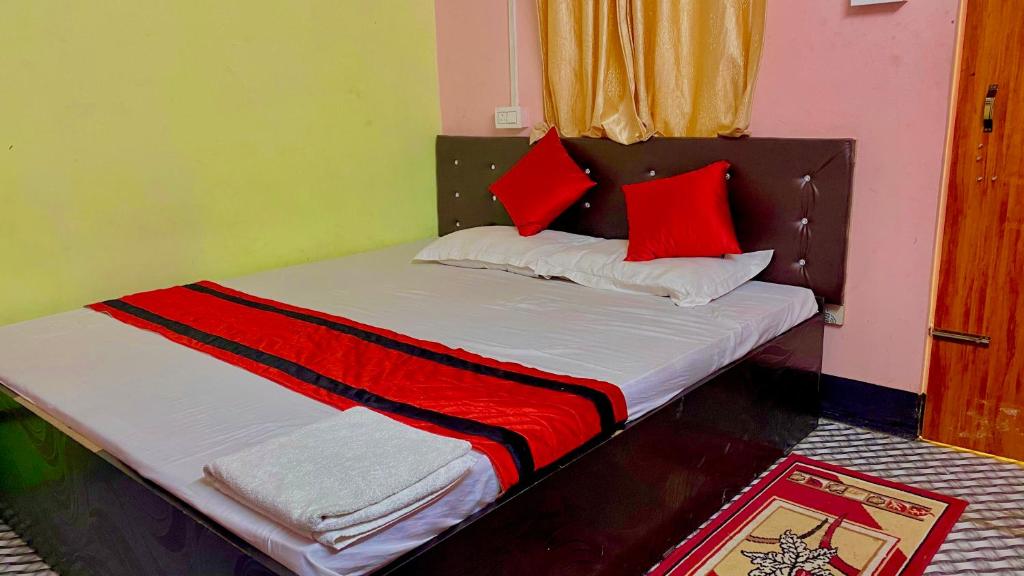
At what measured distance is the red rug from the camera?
1.97 m

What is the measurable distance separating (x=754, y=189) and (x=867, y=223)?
402 mm

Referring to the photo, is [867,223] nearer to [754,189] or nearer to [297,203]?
[754,189]

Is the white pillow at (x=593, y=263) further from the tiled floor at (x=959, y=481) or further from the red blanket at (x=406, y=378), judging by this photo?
the red blanket at (x=406, y=378)

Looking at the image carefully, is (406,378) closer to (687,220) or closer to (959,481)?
(687,220)

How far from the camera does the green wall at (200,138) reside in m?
2.61

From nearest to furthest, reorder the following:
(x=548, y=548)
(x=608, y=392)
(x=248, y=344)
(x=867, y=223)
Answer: (x=548, y=548) → (x=608, y=392) → (x=248, y=344) → (x=867, y=223)

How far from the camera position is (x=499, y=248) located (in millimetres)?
3121

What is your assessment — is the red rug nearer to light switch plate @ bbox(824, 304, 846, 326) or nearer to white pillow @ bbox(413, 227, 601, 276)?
light switch plate @ bbox(824, 304, 846, 326)

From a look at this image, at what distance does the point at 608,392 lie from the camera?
Result: 70.9 inches

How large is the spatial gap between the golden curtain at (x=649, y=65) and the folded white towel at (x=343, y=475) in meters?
1.91

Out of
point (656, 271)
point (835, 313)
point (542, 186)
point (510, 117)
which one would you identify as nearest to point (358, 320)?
point (656, 271)

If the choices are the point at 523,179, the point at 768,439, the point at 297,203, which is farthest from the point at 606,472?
the point at 297,203

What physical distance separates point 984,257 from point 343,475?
7.20 ft

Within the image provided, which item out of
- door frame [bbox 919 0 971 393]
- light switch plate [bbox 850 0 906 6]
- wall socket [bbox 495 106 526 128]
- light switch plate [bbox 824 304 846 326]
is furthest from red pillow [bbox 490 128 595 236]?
door frame [bbox 919 0 971 393]
